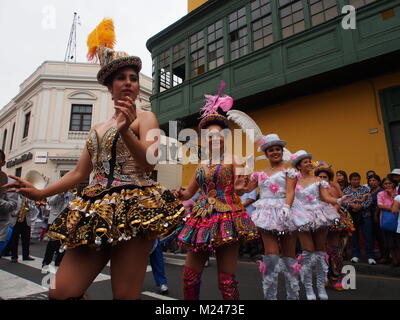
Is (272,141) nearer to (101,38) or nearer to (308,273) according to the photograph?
(308,273)

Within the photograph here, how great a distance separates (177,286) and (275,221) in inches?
94.4

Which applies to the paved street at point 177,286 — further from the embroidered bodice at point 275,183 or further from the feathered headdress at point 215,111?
the feathered headdress at point 215,111

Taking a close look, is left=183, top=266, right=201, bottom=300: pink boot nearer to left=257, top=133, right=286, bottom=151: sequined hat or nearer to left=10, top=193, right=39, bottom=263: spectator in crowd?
left=257, top=133, right=286, bottom=151: sequined hat

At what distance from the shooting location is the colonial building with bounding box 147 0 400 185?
28.5 ft

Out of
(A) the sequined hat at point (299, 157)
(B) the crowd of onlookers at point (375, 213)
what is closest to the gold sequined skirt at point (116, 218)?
(A) the sequined hat at point (299, 157)

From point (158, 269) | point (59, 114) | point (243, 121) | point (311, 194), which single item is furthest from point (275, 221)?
point (59, 114)

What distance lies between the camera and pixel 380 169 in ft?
28.4

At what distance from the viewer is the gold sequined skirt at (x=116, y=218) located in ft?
5.50

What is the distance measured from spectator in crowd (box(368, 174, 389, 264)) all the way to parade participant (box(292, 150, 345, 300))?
2717 mm

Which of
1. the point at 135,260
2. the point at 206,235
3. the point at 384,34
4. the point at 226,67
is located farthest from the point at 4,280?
the point at 384,34

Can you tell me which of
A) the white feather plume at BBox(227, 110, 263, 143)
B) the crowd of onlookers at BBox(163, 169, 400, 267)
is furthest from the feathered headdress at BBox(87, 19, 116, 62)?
the white feather plume at BBox(227, 110, 263, 143)

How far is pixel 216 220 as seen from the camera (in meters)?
3.04

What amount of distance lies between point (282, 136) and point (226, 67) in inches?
146
